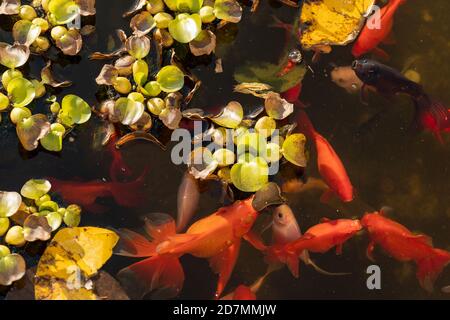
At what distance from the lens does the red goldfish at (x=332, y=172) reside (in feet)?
8.48

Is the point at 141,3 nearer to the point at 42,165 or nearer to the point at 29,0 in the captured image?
the point at 29,0

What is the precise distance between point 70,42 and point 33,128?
0.36 m

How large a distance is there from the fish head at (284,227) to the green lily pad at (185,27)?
2.37 ft

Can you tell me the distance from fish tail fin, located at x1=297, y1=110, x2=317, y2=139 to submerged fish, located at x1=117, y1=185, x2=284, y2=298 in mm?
317

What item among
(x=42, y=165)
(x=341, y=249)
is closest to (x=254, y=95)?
(x=341, y=249)

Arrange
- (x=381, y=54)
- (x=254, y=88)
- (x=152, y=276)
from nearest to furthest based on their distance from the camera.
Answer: (x=152, y=276), (x=254, y=88), (x=381, y=54)

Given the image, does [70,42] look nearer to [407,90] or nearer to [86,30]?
[86,30]

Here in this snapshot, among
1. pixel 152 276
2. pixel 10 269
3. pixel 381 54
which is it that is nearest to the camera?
pixel 10 269

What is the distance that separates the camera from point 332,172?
2586 millimetres

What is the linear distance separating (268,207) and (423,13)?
1.01 m

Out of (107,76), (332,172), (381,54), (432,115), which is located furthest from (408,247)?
(107,76)

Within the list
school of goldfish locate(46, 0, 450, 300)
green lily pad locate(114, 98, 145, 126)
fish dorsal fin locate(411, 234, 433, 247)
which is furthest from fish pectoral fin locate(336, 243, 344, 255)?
green lily pad locate(114, 98, 145, 126)

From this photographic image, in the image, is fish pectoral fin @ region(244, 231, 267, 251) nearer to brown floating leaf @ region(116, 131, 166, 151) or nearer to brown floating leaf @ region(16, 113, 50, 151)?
brown floating leaf @ region(116, 131, 166, 151)

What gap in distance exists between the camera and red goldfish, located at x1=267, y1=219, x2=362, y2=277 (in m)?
2.54
